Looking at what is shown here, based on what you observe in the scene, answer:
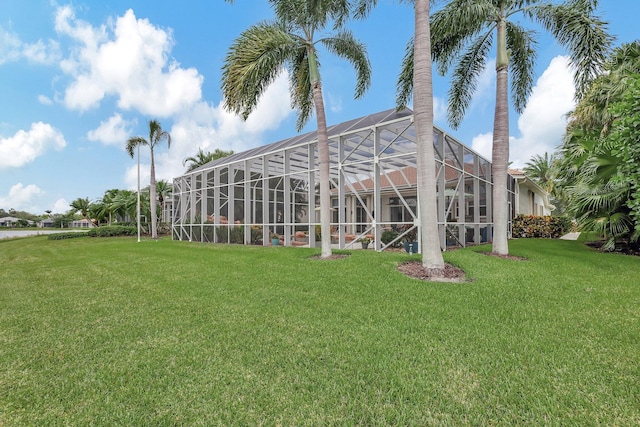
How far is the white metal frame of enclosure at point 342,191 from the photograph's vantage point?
35.3 ft

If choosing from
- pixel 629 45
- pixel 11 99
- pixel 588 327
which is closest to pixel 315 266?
pixel 588 327

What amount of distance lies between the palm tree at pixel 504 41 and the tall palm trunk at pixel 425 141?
280 centimetres

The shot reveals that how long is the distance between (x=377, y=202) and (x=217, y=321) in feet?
24.1

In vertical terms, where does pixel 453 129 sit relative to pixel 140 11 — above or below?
below

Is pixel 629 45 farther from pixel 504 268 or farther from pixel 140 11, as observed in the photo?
pixel 140 11

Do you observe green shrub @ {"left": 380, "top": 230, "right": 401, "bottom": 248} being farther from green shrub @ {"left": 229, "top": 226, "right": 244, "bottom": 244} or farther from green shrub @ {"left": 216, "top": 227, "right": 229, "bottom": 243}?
green shrub @ {"left": 216, "top": 227, "right": 229, "bottom": 243}

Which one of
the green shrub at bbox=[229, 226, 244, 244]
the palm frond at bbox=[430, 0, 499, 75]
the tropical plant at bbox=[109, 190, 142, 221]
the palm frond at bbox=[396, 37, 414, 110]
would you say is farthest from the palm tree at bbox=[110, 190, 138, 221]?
the palm frond at bbox=[430, 0, 499, 75]

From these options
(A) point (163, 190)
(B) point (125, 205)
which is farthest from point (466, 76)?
(B) point (125, 205)

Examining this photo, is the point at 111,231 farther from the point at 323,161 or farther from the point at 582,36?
the point at 582,36

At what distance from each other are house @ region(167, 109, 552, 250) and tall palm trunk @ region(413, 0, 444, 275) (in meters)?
2.74

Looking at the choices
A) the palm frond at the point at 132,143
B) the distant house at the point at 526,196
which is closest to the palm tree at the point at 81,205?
the palm frond at the point at 132,143

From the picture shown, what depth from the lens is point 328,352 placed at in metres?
3.08

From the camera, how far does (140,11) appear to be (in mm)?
11180

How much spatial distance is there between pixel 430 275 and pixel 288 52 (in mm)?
8062
